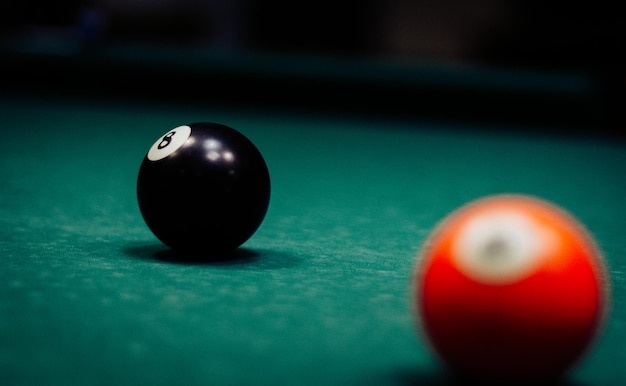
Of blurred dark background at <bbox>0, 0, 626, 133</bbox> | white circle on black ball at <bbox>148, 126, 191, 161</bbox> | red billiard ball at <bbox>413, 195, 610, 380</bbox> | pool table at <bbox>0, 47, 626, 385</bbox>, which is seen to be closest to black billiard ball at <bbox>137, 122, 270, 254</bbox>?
white circle on black ball at <bbox>148, 126, 191, 161</bbox>

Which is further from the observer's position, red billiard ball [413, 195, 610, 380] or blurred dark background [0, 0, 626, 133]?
blurred dark background [0, 0, 626, 133]

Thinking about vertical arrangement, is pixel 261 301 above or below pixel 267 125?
below

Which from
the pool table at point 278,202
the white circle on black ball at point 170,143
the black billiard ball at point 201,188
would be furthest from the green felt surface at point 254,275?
the white circle on black ball at point 170,143

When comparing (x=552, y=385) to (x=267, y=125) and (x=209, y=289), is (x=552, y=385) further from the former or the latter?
(x=267, y=125)

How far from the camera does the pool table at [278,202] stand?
2031 mm

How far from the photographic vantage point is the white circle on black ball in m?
2.91

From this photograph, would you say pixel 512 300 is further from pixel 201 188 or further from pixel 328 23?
pixel 328 23

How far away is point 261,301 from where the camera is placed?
247 cm

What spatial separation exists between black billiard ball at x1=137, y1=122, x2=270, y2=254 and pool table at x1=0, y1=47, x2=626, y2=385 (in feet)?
0.38

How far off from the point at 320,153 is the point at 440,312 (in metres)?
5.71

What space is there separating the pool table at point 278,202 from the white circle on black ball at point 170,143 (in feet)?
1.21

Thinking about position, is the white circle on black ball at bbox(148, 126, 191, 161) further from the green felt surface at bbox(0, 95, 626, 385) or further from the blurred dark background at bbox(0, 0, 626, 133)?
the blurred dark background at bbox(0, 0, 626, 133)

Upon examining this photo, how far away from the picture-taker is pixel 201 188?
285cm

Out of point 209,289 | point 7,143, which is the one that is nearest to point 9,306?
point 209,289
